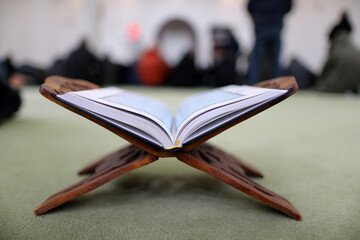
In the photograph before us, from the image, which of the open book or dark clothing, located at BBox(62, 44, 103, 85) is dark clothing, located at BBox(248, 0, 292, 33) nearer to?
dark clothing, located at BBox(62, 44, 103, 85)

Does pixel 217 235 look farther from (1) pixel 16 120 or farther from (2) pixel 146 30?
(2) pixel 146 30

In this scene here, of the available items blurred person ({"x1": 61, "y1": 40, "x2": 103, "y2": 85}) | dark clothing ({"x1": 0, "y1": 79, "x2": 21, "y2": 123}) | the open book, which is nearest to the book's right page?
the open book

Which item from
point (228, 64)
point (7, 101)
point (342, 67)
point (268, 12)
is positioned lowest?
point (228, 64)

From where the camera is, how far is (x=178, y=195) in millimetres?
689

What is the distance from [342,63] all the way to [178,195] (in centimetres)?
375

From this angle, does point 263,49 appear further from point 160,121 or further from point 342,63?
point 160,121

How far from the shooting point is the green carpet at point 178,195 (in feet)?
1.72

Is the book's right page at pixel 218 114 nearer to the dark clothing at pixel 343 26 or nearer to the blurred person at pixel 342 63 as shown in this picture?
the blurred person at pixel 342 63

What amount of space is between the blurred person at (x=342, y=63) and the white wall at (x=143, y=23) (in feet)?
13.7

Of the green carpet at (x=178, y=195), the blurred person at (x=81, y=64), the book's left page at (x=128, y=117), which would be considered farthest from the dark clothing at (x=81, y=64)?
the book's left page at (x=128, y=117)

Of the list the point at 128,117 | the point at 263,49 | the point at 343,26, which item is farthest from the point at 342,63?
the point at 128,117

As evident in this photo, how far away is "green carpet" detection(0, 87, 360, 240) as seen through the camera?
0.52m

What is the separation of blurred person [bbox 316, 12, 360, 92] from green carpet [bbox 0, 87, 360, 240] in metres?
2.75

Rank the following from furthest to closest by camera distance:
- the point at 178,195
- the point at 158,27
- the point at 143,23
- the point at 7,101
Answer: the point at 158,27 < the point at 143,23 < the point at 7,101 < the point at 178,195
